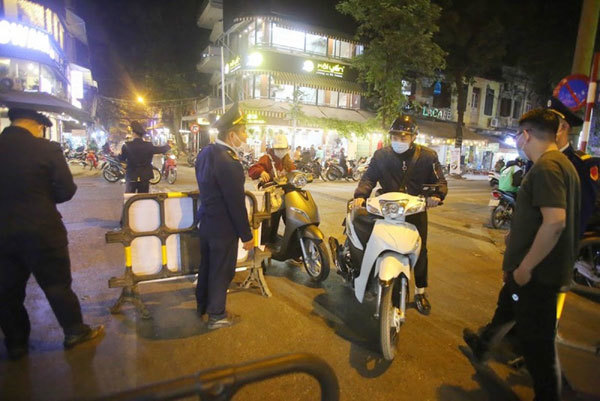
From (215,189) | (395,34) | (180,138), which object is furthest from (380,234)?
(180,138)

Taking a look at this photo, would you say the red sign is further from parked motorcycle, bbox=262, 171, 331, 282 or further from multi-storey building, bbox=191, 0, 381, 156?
multi-storey building, bbox=191, 0, 381, 156

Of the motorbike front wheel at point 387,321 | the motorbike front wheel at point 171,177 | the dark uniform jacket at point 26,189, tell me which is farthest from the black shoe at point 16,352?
the motorbike front wheel at point 171,177

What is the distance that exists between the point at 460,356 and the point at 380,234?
125 centimetres

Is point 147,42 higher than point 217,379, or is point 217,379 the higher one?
point 147,42

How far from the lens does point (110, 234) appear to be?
3404 mm

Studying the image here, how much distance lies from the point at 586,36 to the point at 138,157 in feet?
24.7

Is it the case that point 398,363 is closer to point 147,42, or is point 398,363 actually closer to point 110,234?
point 110,234

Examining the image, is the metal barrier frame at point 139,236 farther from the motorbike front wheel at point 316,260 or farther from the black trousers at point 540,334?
the black trousers at point 540,334

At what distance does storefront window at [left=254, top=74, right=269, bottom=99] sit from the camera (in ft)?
75.2

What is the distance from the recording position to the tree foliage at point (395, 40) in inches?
672

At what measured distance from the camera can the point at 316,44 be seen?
23.3m

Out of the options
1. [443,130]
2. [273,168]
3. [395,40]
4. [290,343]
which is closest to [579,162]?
[290,343]

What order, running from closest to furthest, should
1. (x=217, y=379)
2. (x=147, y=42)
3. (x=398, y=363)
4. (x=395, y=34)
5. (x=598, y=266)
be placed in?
1. (x=217, y=379)
2. (x=398, y=363)
3. (x=598, y=266)
4. (x=395, y=34)
5. (x=147, y=42)

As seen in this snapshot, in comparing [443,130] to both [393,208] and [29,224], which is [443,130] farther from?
[29,224]
